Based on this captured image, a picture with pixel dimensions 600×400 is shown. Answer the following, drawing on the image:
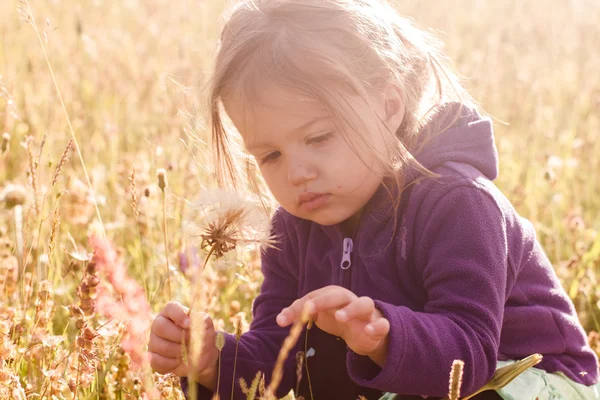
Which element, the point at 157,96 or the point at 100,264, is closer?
the point at 100,264

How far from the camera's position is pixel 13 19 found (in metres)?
6.11

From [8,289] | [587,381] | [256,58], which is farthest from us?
[8,289]

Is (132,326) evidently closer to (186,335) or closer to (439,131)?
(186,335)

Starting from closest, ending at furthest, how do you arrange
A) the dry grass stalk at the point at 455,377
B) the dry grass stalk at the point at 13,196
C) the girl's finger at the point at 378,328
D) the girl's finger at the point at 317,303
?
the dry grass stalk at the point at 455,377
the girl's finger at the point at 317,303
the girl's finger at the point at 378,328
the dry grass stalk at the point at 13,196

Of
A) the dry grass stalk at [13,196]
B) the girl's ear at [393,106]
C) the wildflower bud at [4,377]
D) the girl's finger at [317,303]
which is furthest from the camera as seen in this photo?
the girl's ear at [393,106]

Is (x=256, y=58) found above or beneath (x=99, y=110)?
above

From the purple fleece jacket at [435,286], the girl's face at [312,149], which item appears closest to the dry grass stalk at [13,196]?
the girl's face at [312,149]

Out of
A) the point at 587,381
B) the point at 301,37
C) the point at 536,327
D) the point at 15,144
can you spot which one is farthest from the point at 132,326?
the point at 15,144

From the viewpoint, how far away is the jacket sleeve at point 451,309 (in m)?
1.71

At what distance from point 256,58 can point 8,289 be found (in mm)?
1004

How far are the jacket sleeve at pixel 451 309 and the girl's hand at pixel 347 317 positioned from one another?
54 millimetres

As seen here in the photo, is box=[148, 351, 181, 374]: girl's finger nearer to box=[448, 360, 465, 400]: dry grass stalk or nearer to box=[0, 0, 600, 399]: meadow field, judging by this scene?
box=[0, 0, 600, 399]: meadow field

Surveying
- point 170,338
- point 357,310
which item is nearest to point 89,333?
point 170,338

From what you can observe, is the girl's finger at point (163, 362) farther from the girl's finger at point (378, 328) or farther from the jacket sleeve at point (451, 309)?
the girl's finger at point (378, 328)
